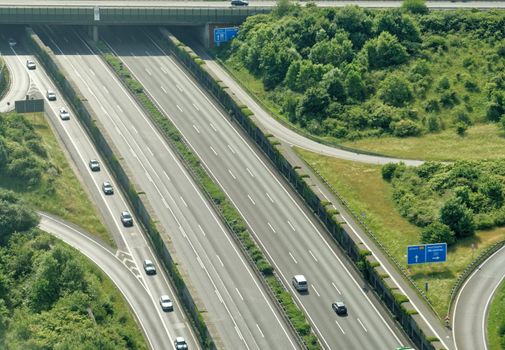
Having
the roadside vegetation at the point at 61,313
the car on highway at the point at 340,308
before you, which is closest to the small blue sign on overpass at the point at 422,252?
the car on highway at the point at 340,308

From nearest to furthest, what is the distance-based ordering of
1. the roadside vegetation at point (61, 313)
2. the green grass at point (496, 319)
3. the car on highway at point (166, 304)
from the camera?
the roadside vegetation at point (61, 313), the green grass at point (496, 319), the car on highway at point (166, 304)

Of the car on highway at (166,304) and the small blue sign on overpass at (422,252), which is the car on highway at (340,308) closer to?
the small blue sign on overpass at (422,252)

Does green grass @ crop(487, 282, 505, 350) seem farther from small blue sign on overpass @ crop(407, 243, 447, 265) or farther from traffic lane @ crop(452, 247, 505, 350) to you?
small blue sign on overpass @ crop(407, 243, 447, 265)

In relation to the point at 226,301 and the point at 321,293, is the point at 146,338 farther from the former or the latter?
the point at 321,293

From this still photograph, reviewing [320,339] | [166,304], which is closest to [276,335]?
[320,339]

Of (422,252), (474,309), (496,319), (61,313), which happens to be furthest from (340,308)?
(61,313)

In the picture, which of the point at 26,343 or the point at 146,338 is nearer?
the point at 26,343
